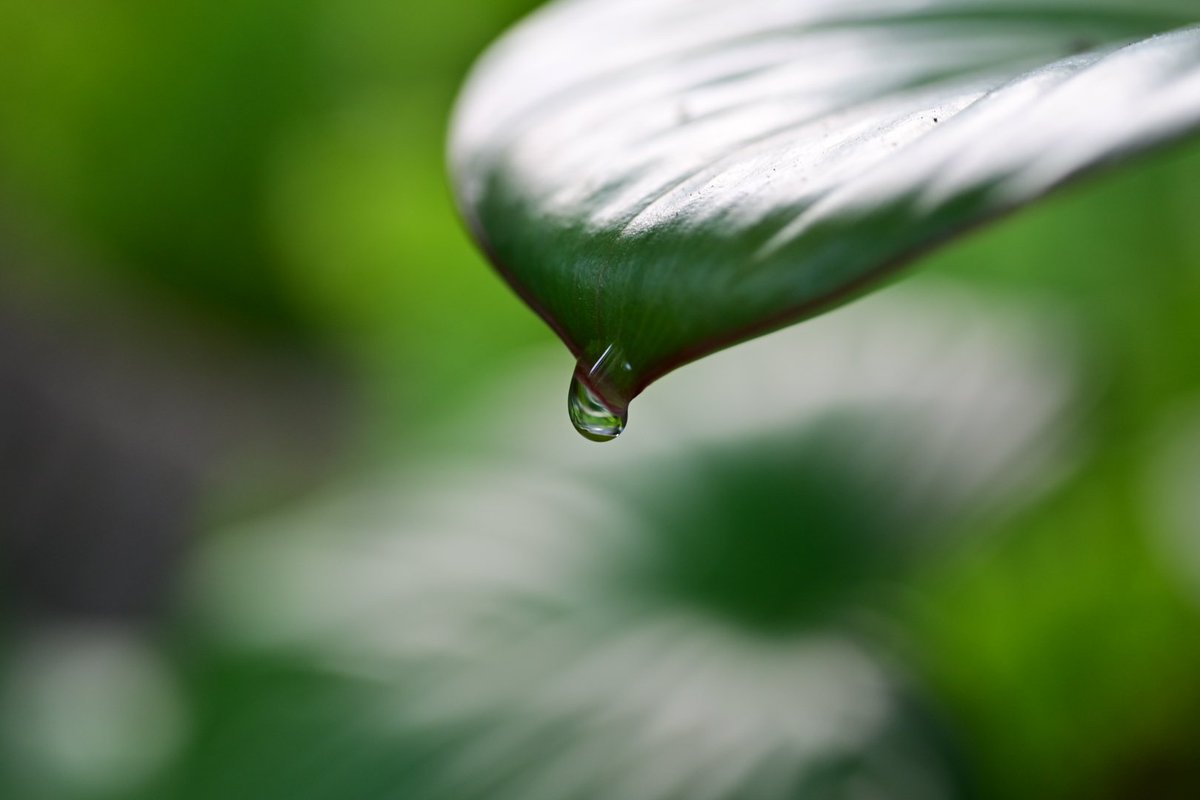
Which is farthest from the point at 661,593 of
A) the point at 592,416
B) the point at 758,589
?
the point at 592,416

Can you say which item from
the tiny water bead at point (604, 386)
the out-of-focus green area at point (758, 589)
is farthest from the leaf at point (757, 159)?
the out-of-focus green area at point (758, 589)

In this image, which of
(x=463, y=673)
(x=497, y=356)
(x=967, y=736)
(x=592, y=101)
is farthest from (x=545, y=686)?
(x=497, y=356)

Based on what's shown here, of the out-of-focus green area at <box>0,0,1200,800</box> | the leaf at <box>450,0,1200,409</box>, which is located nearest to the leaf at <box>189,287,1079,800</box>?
the out-of-focus green area at <box>0,0,1200,800</box>

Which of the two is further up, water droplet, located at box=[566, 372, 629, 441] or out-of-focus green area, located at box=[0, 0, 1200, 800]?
water droplet, located at box=[566, 372, 629, 441]

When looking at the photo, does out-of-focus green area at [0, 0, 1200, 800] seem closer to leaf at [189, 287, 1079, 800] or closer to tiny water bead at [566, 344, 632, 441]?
leaf at [189, 287, 1079, 800]

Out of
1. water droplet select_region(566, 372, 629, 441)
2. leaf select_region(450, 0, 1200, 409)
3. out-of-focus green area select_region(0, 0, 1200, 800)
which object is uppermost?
leaf select_region(450, 0, 1200, 409)

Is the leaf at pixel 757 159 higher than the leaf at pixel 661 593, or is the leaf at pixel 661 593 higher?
the leaf at pixel 757 159

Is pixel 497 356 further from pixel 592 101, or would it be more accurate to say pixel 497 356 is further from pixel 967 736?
pixel 592 101

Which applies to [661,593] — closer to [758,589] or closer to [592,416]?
[758,589]

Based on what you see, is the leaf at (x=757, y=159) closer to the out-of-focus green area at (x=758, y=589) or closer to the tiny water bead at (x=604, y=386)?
the tiny water bead at (x=604, y=386)
